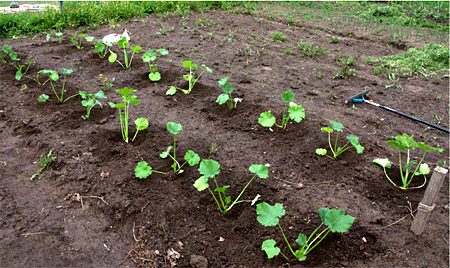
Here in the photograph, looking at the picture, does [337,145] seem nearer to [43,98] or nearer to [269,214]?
[269,214]

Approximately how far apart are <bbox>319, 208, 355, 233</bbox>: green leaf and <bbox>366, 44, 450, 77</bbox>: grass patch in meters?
3.31

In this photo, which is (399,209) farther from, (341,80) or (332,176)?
(341,80)

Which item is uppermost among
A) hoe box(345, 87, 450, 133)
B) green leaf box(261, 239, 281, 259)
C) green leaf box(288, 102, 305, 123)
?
green leaf box(288, 102, 305, 123)

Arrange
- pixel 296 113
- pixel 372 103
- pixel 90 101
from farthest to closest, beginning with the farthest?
pixel 372 103 < pixel 90 101 < pixel 296 113

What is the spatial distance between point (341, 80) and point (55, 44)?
12.9 ft

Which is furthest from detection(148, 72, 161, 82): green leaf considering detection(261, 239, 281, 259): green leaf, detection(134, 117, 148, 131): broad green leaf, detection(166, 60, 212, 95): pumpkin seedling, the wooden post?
the wooden post

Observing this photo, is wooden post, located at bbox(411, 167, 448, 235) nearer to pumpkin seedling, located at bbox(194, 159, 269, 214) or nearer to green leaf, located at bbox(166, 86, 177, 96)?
pumpkin seedling, located at bbox(194, 159, 269, 214)

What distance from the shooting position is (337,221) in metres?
2.21

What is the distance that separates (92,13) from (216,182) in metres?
5.32

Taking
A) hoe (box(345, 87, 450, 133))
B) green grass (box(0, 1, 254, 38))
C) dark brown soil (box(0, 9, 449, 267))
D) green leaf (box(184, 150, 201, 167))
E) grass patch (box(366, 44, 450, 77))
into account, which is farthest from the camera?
green grass (box(0, 1, 254, 38))

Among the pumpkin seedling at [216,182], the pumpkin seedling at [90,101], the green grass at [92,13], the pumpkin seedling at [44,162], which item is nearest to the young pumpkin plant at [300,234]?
the pumpkin seedling at [216,182]

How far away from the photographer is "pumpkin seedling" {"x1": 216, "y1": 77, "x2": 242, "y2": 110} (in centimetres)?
369

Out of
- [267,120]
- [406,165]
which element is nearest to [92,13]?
[267,120]

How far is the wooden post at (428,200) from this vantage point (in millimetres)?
2266
